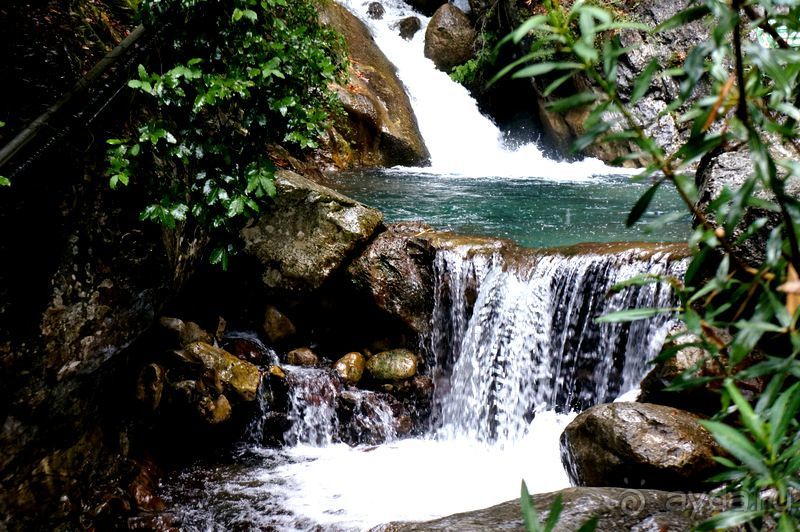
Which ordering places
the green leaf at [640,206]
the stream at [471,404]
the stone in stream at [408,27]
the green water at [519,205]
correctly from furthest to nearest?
1. the stone in stream at [408,27]
2. the green water at [519,205]
3. the stream at [471,404]
4. the green leaf at [640,206]

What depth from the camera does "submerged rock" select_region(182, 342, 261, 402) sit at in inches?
197

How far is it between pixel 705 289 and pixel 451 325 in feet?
17.4

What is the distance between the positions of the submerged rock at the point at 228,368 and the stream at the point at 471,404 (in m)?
0.46

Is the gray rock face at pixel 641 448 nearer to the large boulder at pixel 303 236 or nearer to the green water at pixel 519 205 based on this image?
the green water at pixel 519 205

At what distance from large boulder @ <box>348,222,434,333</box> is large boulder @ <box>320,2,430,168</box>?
5.63 m

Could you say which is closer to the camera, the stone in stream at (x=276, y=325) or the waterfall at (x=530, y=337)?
the waterfall at (x=530, y=337)

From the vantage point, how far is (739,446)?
Result: 0.83 meters

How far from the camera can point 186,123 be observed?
3283mm

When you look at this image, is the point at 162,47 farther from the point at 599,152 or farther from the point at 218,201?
the point at 599,152

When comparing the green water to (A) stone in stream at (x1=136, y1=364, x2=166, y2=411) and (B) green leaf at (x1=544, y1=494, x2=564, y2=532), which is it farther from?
(B) green leaf at (x1=544, y1=494, x2=564, y2=532)

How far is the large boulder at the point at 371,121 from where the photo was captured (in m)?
12.1

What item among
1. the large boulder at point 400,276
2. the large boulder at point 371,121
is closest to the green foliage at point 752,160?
the large boulder at point 400,276

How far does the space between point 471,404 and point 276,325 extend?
238cm

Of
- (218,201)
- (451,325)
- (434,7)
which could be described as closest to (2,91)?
(218,201)
